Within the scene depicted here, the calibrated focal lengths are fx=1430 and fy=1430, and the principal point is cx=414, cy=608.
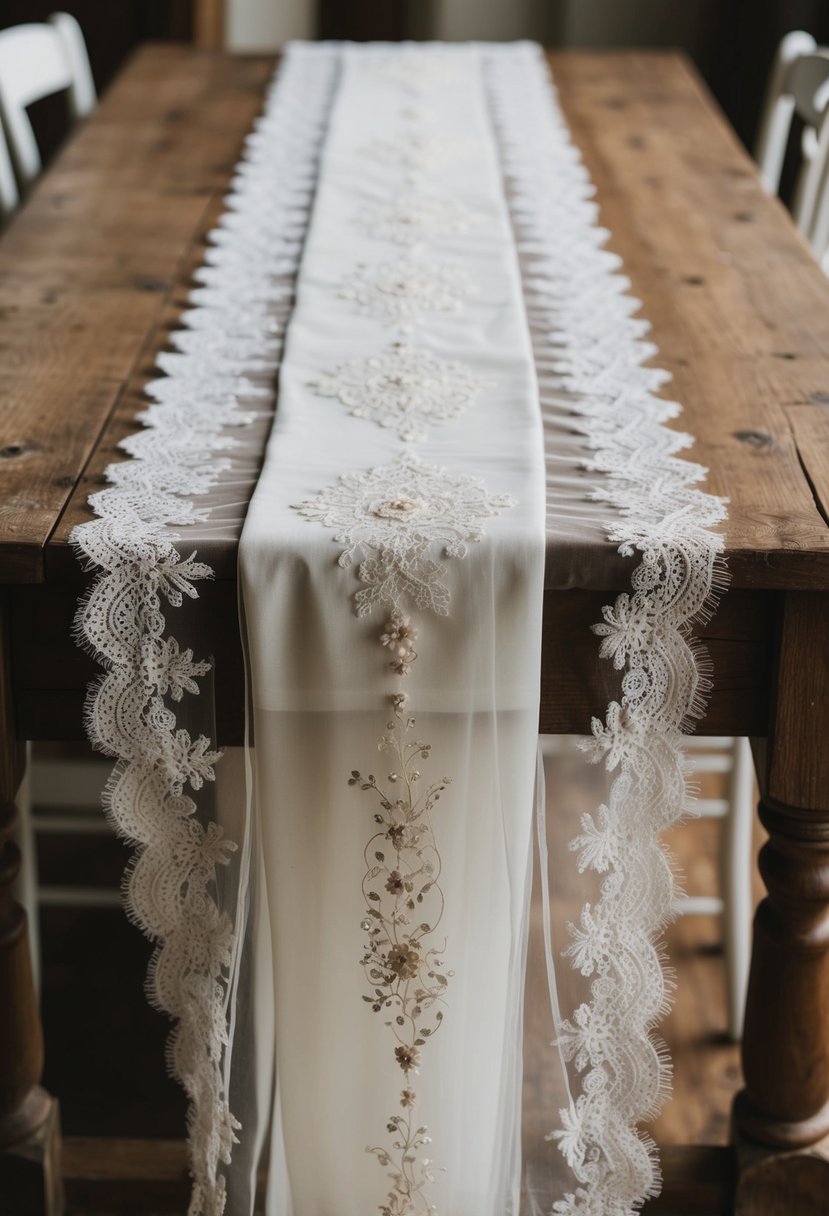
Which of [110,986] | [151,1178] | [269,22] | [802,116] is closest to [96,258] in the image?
[110,986]

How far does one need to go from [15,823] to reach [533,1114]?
576 millimetres

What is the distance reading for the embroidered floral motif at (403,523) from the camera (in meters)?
1.07

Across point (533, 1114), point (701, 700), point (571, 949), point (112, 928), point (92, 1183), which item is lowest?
point (112, 928)

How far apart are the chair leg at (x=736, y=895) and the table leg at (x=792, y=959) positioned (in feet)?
1.60

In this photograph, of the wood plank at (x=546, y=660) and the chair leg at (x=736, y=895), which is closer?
the wood plank at (x=546, y=660)

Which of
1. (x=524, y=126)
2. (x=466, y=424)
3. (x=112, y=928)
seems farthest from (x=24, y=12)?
(x=466, y=424)

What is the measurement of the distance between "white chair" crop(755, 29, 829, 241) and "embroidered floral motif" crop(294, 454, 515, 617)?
1.11 m

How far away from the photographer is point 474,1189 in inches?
49.4

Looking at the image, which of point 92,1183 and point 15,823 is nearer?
point 15,823

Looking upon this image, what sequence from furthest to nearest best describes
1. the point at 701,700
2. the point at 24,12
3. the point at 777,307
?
1. the point at 24,12
2. the point at 777,307
3. the point at 701,700

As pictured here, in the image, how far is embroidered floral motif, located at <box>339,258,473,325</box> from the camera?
1.56 m

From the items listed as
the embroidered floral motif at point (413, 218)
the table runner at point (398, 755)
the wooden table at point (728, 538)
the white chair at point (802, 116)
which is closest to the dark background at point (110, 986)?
the wooden table at point (728, 538)

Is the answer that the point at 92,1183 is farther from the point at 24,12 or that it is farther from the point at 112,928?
the point at 24,12

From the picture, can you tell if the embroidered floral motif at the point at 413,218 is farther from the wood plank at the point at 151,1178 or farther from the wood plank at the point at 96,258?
the wood plank at the point at 151,1178
